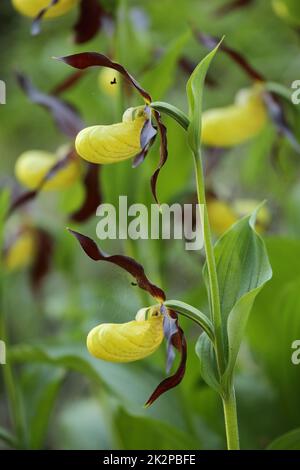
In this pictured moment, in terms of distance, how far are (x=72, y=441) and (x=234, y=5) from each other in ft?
2.99

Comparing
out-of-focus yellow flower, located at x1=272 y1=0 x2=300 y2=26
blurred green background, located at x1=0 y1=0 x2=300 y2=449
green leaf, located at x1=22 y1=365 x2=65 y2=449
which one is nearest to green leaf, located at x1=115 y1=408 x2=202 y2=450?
blurred green background, located at x1=0 y1=0 x2=300 y2=449

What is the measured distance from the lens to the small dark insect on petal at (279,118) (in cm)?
108

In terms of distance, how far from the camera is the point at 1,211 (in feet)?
3.51

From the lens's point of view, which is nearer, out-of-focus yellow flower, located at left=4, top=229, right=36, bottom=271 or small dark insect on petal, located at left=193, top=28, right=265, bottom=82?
small dark insect on petal, located at left=193, top=28, right=265, bottom=82

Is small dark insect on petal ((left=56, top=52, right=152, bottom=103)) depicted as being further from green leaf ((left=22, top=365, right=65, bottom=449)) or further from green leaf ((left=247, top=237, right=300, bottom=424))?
green leaf ((left=22, top=365, right=65, bottom=449))

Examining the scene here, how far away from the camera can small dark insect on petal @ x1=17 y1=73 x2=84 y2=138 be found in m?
1.13

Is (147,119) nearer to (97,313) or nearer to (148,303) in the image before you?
(148,303)

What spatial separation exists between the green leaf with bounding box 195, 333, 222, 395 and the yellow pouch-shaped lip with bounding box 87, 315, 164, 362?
0.05m

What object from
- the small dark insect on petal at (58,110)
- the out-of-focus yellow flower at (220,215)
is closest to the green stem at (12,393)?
the small dark insect on petal at (58,110)

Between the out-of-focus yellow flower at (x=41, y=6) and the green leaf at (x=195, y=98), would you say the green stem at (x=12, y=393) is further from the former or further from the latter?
the green leaf at (x=195, y=98)

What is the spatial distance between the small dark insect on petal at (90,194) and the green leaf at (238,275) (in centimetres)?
37

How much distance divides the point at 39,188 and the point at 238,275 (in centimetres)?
50

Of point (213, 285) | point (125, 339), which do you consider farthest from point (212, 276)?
point (125, 339)

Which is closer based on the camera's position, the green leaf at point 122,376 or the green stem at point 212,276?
the green stem at point 212,276
